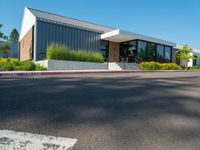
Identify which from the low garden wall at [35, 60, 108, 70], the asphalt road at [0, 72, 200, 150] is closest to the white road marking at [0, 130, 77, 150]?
the asphalt road at [0, 72, 200, 150]

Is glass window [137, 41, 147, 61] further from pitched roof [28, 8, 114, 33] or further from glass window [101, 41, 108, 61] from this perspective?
pitched roof [28, 8, 114, 33]

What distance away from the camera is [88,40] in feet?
75.6

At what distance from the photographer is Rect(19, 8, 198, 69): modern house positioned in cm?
2020

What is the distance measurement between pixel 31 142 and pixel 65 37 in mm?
19629

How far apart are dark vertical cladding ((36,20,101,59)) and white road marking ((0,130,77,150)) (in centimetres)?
1801

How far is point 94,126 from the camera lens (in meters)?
3.03

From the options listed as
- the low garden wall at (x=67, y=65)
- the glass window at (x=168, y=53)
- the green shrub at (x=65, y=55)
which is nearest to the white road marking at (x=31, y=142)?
the low garden wall at (x=67, y=65)

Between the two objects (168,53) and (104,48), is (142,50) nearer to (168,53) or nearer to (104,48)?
(104,48)

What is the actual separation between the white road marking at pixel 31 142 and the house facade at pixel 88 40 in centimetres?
1784

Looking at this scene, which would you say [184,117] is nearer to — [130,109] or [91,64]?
[130,109]

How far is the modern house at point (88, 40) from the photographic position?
66.3 feet

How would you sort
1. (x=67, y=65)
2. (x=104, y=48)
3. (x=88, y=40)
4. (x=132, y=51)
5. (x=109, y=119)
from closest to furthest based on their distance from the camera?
(x=109, y=119) → (x=67, y=65) → (x=88, y=40) → (x=132, y=51) → (x=104, y=48)

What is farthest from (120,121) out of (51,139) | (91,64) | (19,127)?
(91,64)

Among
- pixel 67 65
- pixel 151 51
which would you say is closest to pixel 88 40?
pixel 67 65
